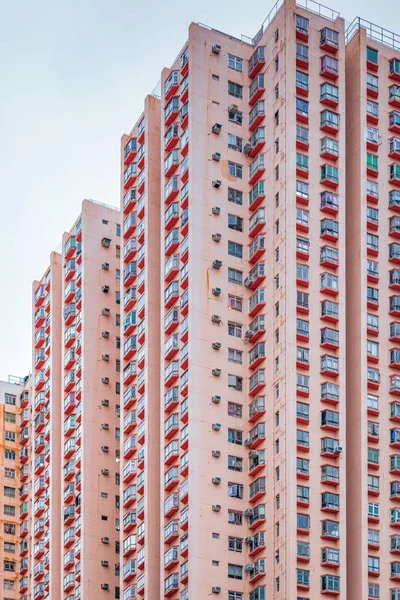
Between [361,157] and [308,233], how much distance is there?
850 cm

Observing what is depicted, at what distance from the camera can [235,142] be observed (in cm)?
12588

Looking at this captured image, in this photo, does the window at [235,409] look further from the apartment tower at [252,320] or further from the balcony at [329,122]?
the balcony at [329,122]

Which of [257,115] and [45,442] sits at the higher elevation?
[257,115]

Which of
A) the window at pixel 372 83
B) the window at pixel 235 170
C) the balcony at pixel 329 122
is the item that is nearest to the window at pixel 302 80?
the balcony at pixel 329 122

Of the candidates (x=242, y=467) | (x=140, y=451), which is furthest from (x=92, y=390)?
(x=242, y=467)

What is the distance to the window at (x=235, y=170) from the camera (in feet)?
410

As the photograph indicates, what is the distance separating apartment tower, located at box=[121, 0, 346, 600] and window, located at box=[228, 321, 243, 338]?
0.35 feet

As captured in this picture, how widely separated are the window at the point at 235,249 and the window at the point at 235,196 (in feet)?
11.1

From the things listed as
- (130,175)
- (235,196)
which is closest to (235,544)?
(235,196)

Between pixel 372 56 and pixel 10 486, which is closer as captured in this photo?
pixel 372 56

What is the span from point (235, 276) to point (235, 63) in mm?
17608

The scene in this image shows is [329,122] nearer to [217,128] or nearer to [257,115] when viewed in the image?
[257,115]

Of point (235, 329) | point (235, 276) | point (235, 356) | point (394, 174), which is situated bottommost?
point (235, 356)

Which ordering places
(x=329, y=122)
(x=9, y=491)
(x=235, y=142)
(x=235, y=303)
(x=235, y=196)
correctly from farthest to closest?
(x=9, y=491), (x=235, y=142), (x=235, y=196), (x=329, y=122), (x=235, y=303)
